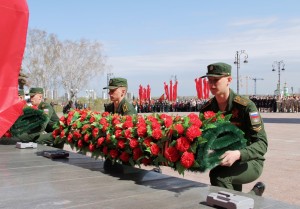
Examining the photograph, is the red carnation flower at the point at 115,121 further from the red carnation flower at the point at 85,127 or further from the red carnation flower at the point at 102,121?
the red carnation flower at the point at 85,127

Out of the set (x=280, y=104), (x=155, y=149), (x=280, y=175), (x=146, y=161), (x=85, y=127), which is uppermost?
(x=280, y=104)

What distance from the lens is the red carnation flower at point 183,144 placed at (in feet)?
8.25

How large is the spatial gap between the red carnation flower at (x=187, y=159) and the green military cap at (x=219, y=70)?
3.31 ft

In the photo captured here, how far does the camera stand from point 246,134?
11.1ft

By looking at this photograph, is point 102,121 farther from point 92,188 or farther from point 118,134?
point 92,188

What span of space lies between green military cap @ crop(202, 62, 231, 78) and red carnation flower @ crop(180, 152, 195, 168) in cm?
101

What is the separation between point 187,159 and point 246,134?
1082mm

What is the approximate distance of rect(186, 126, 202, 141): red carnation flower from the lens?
98.2 inches

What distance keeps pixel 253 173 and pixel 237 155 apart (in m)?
0.55

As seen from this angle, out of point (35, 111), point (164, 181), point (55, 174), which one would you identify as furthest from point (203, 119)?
point (35, 111)

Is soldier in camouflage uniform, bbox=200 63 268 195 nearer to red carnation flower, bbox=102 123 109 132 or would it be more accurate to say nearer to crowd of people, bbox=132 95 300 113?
red carnation flower, bbox=102 123 109 132

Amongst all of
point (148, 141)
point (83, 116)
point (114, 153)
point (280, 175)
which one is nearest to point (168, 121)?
point (148, 141)

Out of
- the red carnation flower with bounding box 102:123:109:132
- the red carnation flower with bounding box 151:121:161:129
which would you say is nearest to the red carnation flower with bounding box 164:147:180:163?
the red carnation flower with bounding box 151:121:161:129

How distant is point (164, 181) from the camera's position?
2.77 meters
